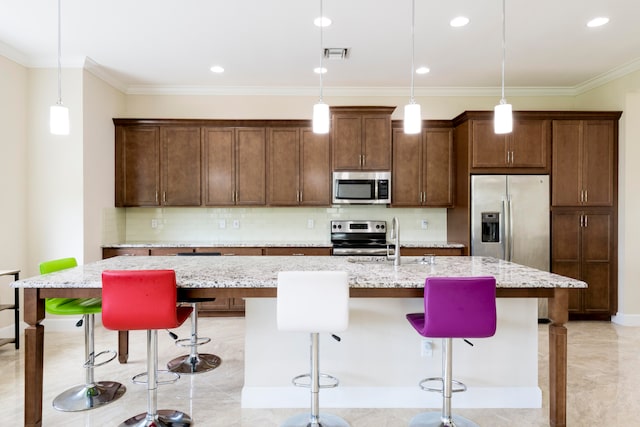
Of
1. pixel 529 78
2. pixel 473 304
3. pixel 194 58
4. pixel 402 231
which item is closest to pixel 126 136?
pixel 194 58

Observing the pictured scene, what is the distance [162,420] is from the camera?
2385 millimetres

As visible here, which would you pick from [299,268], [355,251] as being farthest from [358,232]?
[299,268]

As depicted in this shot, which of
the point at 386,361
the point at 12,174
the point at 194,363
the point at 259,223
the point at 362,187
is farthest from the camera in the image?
the point at 259,223

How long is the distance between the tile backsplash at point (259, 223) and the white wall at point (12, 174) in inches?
49.3

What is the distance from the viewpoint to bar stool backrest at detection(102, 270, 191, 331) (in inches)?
82.4

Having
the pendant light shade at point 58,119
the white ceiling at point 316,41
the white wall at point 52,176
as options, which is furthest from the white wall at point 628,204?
the white wall at point 52,176

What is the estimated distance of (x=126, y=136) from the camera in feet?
16.4

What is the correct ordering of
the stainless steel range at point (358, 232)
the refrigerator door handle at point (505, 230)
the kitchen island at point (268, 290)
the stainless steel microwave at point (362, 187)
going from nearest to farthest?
the kitchen island at point (268, 290) → the refrigerator door handle at point (505, 230) → the stainless steel microwave at point (362, 187) → the stainless steel range at point (358, 232)

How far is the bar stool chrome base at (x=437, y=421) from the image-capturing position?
231 centimetres

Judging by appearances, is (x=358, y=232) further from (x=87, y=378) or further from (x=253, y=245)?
(x=87, y=378)

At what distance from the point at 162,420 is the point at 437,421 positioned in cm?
163

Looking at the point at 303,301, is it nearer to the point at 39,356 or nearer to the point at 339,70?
the point at 39,356

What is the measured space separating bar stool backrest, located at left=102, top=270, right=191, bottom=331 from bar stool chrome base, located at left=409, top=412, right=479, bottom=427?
1593 mm

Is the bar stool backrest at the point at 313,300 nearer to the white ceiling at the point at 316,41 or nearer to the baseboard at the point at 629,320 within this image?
the white ceiling at the point at 316,41
